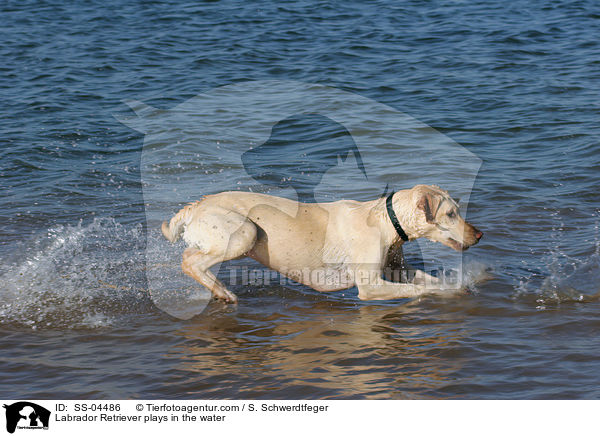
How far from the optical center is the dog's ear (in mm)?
6465

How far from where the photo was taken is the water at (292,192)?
572 cm

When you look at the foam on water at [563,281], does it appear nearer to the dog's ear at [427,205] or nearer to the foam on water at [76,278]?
the dog's ear at [427,205]

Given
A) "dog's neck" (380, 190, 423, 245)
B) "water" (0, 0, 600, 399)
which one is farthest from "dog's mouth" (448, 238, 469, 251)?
"water" (0, 0, 600, 399)

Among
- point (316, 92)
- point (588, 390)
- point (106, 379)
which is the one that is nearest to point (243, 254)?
point (106, 379)

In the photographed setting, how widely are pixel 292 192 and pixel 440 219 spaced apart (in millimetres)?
4685

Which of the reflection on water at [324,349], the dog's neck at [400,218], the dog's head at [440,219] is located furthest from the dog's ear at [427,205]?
the reflection on water at [324,349]

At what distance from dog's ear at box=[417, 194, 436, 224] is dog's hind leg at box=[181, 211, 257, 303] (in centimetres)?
169

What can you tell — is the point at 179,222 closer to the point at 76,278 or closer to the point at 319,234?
the point at 319,234

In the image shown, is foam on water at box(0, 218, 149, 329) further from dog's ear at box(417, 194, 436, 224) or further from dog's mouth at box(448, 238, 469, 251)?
dog's mouth at box(448, 238, 469, 251)

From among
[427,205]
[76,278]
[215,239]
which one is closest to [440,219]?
[427,205]

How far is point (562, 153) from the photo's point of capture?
39.9ft

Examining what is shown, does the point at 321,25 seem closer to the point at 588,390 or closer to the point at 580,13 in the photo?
the point at 580,13

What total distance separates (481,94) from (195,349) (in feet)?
36.4
